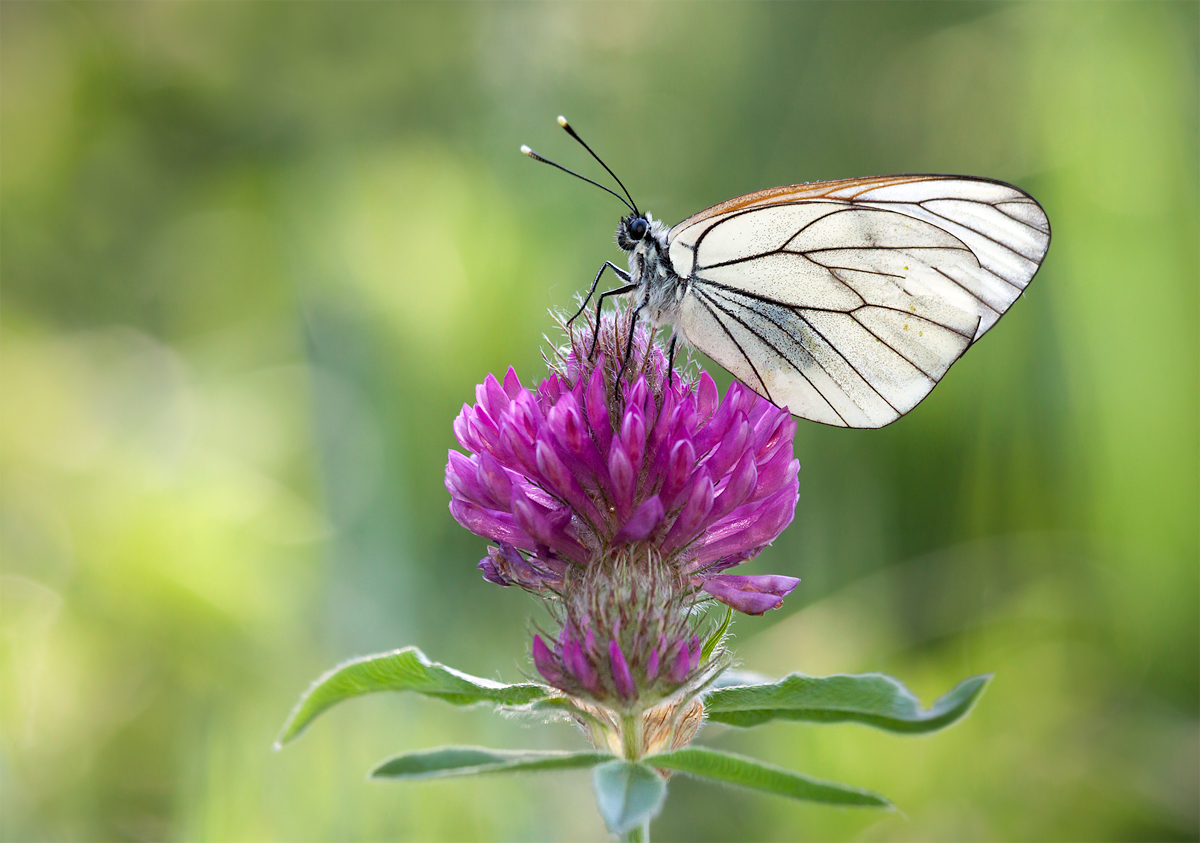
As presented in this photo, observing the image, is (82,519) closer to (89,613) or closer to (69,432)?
(89,613)

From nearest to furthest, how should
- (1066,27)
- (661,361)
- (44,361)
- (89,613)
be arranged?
1. (661,361)
2. (89,613)
3. (1066,27)
4. (44,361)

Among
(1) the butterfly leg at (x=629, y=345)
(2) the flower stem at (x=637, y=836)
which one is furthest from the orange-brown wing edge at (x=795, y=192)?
(2) the flower stem at (x=637, y=836)

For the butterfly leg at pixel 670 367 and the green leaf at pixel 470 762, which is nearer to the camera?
the green leaf at pixel 470 762

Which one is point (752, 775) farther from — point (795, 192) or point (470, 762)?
point (795, 192)

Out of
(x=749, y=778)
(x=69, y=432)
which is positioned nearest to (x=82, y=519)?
(x=69, y=432)

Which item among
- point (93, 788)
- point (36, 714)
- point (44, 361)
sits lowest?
point (93, 788)

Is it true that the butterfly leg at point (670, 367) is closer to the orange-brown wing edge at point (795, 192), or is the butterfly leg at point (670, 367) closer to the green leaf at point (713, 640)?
the orange-brown wing edge at point (795, 192)
